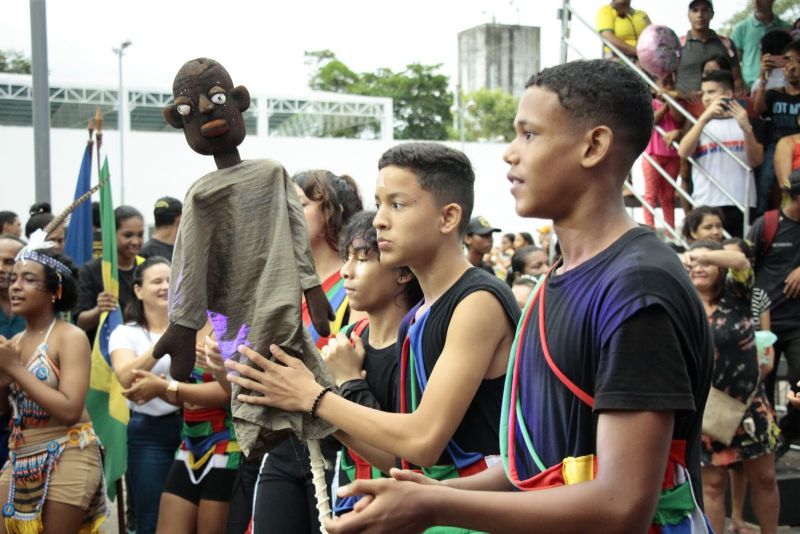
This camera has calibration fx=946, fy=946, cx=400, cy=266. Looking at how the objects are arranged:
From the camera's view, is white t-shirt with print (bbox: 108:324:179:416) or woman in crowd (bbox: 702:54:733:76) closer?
white t-shirt with print (bbox: 108:324:179:416)

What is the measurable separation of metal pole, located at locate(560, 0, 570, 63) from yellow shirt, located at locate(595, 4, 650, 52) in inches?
13.2

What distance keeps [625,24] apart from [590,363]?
8.02m

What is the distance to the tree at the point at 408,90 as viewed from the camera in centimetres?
6188

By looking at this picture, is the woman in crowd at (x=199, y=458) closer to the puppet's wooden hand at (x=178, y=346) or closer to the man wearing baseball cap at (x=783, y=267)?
the puppet's wooden hand at (x=178, y=346)

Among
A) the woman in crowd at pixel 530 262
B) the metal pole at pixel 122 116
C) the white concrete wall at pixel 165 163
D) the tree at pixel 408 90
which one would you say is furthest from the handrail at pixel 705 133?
the tree at pixel 408 90

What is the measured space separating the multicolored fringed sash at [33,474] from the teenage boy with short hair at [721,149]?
5.30m

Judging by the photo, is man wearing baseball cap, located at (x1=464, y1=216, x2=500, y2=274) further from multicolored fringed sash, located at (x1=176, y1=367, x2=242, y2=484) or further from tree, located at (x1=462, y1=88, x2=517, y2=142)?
tree, located at (x1=462, y1=88, x2=517, y2=142)

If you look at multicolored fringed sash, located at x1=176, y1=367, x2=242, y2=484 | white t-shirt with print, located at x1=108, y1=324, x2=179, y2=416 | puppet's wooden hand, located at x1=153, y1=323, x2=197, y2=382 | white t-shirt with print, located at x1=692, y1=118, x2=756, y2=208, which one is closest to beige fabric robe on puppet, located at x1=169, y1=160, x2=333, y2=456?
puppet's wooden hand, located at x1=153, y1=323, x2=197, y2=382

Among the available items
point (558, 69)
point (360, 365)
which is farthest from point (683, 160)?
point (558, 69)

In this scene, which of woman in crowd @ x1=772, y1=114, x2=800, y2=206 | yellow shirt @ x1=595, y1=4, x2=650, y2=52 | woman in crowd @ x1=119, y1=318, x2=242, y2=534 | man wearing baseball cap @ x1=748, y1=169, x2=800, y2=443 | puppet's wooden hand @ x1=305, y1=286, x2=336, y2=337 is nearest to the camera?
puppet's wooden hand @ x1=305, y1=286, x2=336, y2=337

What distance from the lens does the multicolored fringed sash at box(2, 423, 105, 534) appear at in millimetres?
4715

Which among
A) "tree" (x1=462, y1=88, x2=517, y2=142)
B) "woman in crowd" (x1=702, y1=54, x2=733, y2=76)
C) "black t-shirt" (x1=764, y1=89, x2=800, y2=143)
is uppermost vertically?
"tree" (x1=462, y1=88, x2=517, y2=142)

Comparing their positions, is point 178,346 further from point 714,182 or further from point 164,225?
point 714,182

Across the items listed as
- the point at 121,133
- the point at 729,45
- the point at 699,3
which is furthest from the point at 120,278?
the point at 121,133
